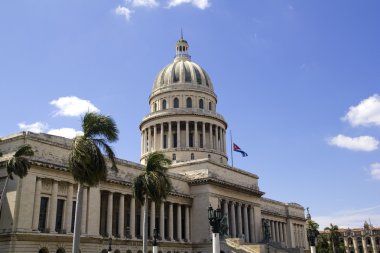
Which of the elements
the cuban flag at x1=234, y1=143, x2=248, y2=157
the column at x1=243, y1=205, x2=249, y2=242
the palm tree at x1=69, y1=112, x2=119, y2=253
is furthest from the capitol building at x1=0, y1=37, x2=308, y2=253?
the palm tree at x1=69, y1=112, x2=119, y2=253

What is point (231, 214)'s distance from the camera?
68.2m

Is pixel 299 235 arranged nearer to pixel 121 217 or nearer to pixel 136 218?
pixel 136 218

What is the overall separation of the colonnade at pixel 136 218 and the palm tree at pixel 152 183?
12828mm

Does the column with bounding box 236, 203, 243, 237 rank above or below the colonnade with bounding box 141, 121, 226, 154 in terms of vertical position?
below

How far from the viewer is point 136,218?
57625 mm

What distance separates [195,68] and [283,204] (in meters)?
35.8

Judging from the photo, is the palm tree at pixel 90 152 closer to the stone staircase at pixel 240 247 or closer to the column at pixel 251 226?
the stone staircase at pixel 240 247

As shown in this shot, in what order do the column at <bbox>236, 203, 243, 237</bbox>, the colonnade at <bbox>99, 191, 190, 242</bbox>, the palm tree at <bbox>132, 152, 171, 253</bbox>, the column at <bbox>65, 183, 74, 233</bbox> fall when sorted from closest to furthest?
1. the palm tree at <bbox>132, 152, 171, 253</bbox>
2. the column at <bbox>65, 183, 74, 233</bbox>
3. the colonnade at <bbox>99, 191, 190, 242</bbox>
4. the column at <bbox>236, 203, 243, 237</bbox>

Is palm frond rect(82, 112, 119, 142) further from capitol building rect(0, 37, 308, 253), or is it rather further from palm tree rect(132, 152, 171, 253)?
capitol building rect(0, 37, 308, 253)

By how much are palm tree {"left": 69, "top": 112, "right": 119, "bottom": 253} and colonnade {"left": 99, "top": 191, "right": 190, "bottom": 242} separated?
22.3 metres

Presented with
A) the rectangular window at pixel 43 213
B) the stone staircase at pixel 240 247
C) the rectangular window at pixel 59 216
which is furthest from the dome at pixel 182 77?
the rectangular window at pixel 43 213

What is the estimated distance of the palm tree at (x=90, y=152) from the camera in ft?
96.2

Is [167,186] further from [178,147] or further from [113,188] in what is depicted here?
[178,147]

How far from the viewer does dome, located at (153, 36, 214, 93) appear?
85.8 metres
